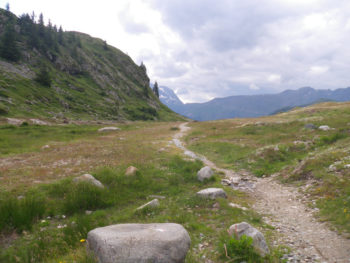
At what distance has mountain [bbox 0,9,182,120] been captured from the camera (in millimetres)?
59688

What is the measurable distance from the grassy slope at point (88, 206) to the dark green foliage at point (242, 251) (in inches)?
15.9

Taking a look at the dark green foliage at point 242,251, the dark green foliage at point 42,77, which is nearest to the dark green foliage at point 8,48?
the dark green foliage at point 42,77

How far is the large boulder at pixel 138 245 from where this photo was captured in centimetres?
531

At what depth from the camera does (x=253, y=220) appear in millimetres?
9516

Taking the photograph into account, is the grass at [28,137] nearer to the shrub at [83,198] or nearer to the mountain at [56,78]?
the mountain at [56,78]

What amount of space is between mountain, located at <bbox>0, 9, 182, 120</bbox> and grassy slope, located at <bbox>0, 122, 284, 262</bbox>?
130 ft

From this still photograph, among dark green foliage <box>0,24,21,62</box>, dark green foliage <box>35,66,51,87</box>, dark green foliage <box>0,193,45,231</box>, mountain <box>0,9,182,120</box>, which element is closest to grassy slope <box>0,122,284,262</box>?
dark green foliage <box>0,193,45,231</box>

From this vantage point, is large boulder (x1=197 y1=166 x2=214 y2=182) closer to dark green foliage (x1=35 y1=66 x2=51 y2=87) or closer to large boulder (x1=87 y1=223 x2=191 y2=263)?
large boulder (x1=87 y1=223 x2=191 y2=263)

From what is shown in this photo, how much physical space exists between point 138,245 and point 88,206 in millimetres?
6923

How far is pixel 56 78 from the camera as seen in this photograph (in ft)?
325

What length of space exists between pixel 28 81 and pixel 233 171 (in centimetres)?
8205

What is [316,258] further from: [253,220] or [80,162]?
[80,162]

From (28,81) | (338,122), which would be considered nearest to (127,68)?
(28,81)

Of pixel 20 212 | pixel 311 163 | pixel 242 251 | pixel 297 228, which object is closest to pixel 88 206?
pixel 20 212
